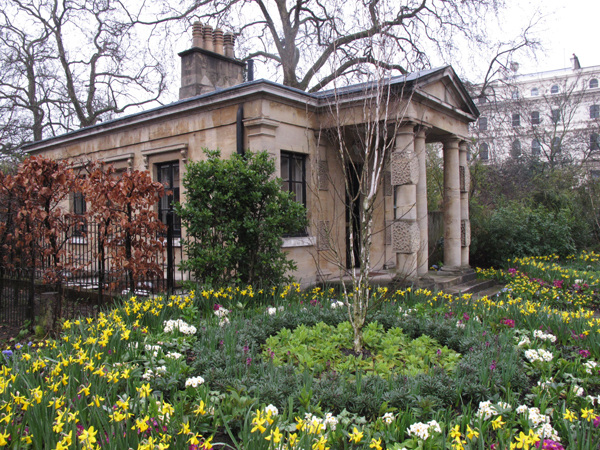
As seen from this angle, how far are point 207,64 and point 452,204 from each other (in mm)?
7171

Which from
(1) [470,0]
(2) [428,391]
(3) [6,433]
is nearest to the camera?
(3) [6,433]

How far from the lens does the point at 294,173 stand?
9523 mm

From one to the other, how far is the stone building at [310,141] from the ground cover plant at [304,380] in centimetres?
231

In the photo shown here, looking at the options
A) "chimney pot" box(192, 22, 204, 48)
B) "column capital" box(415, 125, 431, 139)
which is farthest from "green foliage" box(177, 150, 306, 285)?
"chimney pot" box(192, 22, 204, 48)

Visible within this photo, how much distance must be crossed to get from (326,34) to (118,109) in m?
12.2

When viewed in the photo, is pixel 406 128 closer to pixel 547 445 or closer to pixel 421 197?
pixel 421 197

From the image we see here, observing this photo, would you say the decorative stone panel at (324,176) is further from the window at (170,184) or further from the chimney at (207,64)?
the chimney at (207,64)

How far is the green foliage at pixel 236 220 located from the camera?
681 cm

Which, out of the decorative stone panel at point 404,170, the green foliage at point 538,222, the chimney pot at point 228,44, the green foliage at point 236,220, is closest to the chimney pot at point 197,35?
the chimney pot at point 228,44

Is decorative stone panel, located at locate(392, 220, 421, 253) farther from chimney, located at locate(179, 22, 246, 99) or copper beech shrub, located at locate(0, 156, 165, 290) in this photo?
chimney, located at locate(179, 22, 246, 99)

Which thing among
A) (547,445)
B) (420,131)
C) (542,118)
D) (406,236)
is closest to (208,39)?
(420,131)

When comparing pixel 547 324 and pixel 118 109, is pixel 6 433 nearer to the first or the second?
pixel 547 324

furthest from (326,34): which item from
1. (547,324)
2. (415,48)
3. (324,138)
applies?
(547,324)

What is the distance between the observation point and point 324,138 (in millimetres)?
9672
